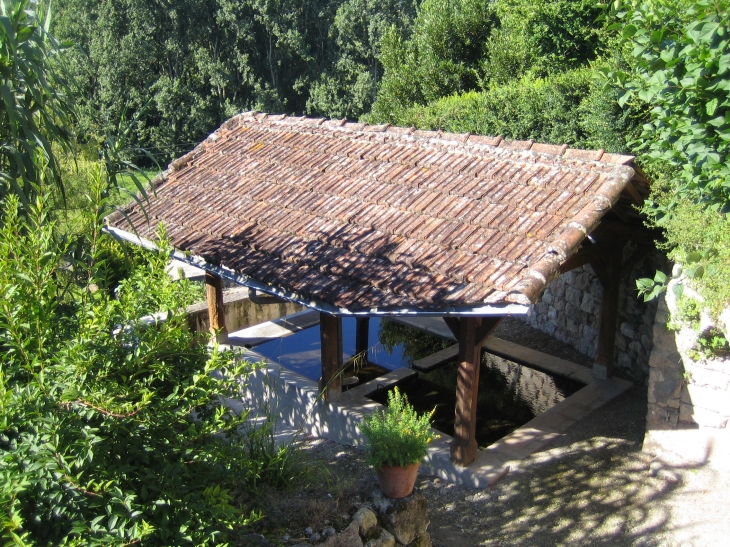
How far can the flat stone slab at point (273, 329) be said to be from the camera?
10133 millimetres

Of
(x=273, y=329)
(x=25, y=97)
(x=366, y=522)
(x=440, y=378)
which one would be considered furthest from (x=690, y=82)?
(x=273, y=329)

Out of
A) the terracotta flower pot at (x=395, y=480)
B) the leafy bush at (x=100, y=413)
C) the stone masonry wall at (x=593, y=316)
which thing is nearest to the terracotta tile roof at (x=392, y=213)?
the terracotta flower pot at (x=395, y=480)

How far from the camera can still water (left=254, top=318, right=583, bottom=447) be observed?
802 cm

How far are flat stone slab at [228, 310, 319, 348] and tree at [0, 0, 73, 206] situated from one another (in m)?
5.99

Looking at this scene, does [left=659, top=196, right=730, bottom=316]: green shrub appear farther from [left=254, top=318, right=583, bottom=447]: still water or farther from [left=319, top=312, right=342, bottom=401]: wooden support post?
[left=319, top=312, right=342, bottom=401]: wooden support post

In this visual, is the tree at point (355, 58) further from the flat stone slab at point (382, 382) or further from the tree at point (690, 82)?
the tree at point (690, 82)

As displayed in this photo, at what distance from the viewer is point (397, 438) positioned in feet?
17.0

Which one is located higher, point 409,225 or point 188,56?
point 188,56

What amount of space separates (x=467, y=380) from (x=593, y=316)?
441 cm

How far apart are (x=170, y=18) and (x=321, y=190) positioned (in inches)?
1068

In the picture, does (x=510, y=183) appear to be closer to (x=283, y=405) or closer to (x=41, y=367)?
(x=283, y=405)

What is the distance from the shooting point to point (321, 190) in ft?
25.3

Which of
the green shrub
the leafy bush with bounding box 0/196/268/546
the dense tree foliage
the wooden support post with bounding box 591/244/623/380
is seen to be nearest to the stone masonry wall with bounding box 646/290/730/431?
the green shrub

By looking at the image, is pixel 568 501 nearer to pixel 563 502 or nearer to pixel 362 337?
pixel 563 502
